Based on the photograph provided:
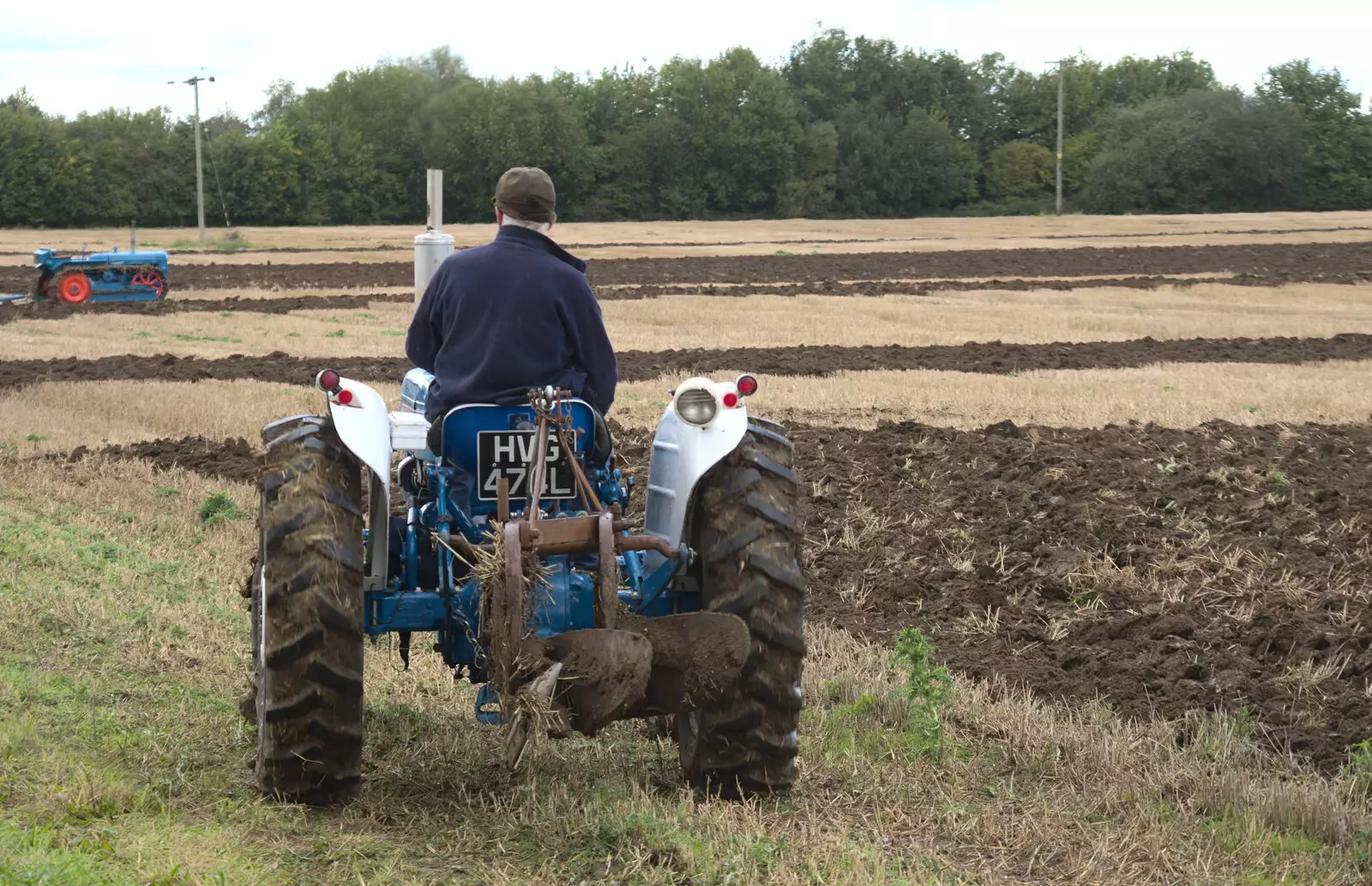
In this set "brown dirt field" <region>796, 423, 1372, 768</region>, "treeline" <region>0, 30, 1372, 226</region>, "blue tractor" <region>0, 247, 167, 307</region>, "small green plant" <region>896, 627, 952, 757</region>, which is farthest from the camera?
"treeline" <region>0, 30, 1372, 226</region>

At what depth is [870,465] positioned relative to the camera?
11898 millimetres

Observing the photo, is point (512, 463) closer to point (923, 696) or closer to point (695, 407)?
point (695, 407)

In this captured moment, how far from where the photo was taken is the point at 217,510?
34.4ft

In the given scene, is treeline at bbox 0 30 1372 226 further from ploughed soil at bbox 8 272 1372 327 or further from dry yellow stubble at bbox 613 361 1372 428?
dry yellow stubble at bbox 613 361 1372 428

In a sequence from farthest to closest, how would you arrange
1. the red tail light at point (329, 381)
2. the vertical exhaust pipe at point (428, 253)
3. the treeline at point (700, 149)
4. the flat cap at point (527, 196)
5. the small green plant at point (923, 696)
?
1. the treeline at point (700, 149)
2. the vertical exhaust pipe at point (428, 253)
3. the small green plant at point (923, 696)
4. the flat cap at point (527, 196)
5. the red tail light at point (329, 381)

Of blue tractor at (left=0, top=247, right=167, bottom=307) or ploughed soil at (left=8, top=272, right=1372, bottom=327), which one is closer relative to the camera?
ploughed soil at (left=8, top=272, right=1372, bottom=327)

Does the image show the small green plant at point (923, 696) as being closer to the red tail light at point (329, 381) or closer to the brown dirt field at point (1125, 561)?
the brown dirt field at point (1125, 561)

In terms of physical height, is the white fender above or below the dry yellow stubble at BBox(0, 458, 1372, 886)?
above

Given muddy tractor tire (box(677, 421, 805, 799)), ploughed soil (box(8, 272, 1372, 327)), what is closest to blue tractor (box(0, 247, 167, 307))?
ploughed soil (box(8, 272, 1372, 327))

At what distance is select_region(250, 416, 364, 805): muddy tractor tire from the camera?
4.83 meters

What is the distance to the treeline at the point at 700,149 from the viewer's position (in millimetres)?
75312

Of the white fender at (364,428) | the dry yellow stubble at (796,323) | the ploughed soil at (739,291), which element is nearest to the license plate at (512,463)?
the white fender at (364,428)

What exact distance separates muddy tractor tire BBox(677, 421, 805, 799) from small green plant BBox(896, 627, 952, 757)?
925mm

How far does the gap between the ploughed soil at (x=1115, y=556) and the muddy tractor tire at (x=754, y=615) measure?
90.5 inches
